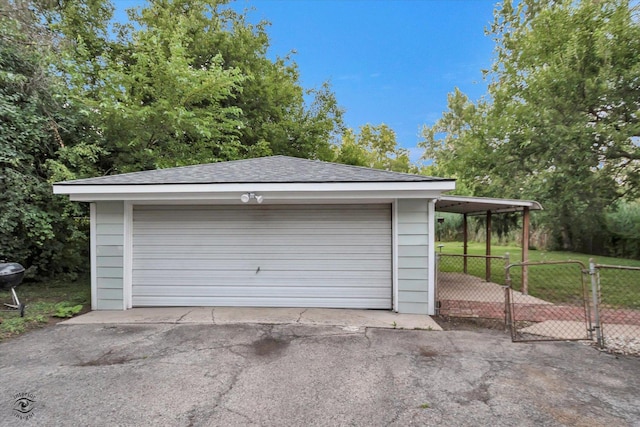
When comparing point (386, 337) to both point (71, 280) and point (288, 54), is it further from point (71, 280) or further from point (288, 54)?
point (288, 54)

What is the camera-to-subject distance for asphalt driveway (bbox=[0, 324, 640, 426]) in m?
2.43

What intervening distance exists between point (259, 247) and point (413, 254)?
2.81 meters

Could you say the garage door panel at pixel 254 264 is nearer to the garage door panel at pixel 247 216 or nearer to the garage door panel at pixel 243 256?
the garage door panel at pixel 243 256

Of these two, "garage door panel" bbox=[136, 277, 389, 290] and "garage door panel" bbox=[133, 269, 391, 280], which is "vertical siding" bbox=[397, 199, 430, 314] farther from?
"garage door panel" bbox=[133, 269, 391, 280]

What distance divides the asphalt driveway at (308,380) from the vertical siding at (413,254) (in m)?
0.91

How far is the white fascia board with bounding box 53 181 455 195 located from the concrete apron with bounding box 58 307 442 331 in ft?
6.84

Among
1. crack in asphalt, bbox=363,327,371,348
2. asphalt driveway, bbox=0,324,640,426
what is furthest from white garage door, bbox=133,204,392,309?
asphalt driveway, bbox=0,324,640,426

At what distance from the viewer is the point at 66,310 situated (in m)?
5.13

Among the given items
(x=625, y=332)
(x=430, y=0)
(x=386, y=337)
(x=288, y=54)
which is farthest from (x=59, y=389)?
(x=430, y=0)

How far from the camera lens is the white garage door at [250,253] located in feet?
18.4

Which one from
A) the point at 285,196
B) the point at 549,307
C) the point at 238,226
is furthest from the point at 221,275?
the point at 549,307

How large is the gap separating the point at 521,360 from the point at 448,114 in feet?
106

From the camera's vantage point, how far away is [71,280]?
312 inches

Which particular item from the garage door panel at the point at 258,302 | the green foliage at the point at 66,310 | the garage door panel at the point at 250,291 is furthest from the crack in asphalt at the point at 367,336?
the green foliage at the point at 66,310
